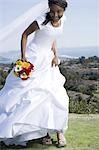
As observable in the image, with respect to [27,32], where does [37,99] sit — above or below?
below

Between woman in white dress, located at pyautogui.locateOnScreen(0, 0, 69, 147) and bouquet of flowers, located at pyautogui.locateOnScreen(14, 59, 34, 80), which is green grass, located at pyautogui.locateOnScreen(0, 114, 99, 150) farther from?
bouquet of flowers, located at pyautogui.locateOnScreen(14, 59, 34, 80)

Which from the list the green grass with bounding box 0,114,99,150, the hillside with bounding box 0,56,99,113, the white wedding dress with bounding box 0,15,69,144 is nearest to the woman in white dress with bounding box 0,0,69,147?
the white wedding dress with bounding box 0,15,69,144

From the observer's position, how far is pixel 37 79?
5316 mm

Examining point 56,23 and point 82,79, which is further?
point 82,79

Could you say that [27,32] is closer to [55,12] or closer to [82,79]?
[55,12]

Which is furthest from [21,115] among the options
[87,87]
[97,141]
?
[87,87]

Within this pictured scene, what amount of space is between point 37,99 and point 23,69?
15.2 inches

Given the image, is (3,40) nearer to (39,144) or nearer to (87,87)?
(39,144)

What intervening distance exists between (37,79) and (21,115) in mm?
487

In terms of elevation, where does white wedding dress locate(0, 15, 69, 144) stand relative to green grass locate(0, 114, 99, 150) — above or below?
above

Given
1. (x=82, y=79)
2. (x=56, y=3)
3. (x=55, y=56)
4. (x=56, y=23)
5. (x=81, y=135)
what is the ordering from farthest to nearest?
(x=82, y=79), (x=81, y=135), (x=55, y=56), (x=56, y=23), (x=56, y=3)

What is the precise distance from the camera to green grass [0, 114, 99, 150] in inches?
215

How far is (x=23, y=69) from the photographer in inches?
206

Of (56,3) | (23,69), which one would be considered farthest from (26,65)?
(56,3)
